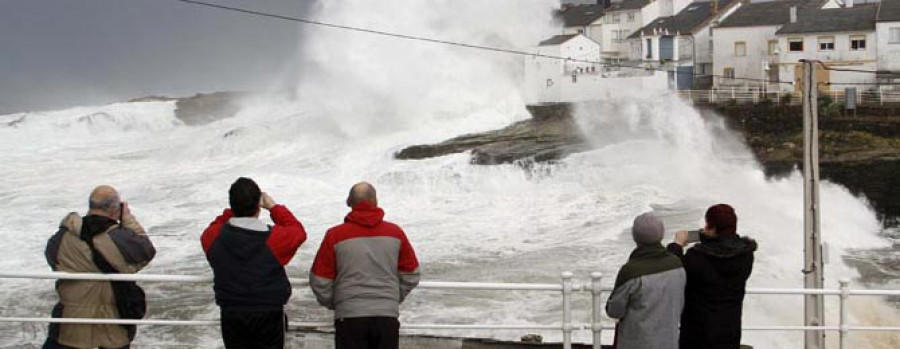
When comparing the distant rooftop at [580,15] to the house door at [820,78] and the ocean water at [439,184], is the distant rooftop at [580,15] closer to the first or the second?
the ocean water at [439,184]

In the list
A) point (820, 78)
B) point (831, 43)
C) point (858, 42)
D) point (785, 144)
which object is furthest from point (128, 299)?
point (831, 43)

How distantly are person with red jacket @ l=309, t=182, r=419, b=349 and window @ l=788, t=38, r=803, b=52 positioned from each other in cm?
3939

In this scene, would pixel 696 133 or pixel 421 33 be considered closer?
pixel 696 133

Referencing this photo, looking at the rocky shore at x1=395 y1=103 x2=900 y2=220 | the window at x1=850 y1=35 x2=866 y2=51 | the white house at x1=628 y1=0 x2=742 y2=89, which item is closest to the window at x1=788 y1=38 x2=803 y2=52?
the window at x1=850 y1=35 x2=866 y2=51

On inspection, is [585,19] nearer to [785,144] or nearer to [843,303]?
[785,144]

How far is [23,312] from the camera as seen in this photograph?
1345 centimetres

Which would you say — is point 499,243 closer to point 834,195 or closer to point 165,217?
point 165,217

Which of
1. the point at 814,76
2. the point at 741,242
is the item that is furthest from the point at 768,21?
the point at 741,242

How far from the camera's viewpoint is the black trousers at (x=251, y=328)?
186 inches

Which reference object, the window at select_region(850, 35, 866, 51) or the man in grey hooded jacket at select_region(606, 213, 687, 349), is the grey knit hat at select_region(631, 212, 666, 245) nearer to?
the man in grey hooded jacket at select_region(606, 213, 687, 349)

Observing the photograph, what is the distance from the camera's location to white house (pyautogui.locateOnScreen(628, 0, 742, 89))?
156ft

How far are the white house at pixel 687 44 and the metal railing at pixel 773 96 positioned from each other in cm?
496

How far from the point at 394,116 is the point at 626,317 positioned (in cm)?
3692

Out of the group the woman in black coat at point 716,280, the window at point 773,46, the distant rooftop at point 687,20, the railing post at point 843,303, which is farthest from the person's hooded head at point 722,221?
the distant rooftop at point 687,20
